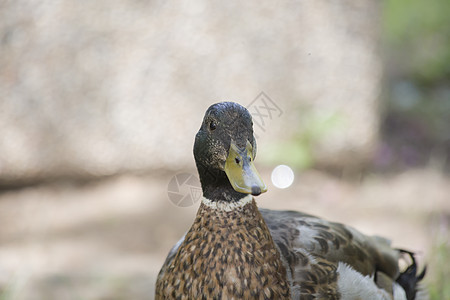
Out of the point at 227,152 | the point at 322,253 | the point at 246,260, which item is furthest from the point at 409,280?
the point at 227,152

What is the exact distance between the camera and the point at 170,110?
5.02m

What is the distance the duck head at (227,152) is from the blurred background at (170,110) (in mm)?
2488

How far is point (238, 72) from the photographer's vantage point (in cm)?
509

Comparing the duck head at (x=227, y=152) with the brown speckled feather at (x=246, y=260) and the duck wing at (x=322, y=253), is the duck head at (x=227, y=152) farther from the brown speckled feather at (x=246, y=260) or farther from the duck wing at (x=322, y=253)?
the duck wing at (x=322, y=253)

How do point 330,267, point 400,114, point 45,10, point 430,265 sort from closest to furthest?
point 330,267
point 430,265
point 45,10
point 400,114

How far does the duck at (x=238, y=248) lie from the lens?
5.93ft

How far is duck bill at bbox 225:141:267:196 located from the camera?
1.64 meters

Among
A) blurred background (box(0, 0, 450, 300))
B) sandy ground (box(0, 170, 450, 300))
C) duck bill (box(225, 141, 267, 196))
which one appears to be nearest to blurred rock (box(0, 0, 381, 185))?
blurred background (box(0, 0, 450, 300))

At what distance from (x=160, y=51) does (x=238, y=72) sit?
0.74 meters

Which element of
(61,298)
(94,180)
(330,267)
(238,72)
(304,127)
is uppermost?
(238,72)

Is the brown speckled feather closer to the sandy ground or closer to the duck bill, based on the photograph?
the duck bill

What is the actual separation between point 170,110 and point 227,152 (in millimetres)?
3290

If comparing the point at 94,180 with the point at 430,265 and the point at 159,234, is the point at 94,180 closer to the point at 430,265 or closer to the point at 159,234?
the point at 159,234

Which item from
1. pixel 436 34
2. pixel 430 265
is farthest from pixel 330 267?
pixel 436 34
